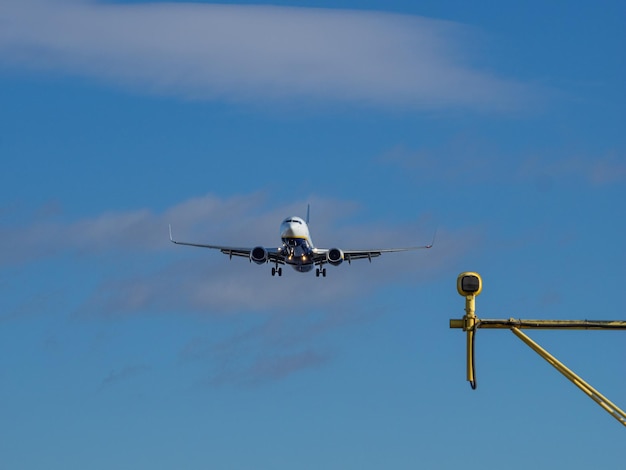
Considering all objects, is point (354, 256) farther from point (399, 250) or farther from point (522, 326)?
point (522, 326)

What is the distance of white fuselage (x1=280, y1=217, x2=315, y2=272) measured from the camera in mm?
137500

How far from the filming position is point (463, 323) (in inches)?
1039

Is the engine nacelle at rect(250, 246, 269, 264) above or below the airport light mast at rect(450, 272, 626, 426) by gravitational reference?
above

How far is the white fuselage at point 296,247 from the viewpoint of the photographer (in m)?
138

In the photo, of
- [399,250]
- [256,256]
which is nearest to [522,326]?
[256,256]

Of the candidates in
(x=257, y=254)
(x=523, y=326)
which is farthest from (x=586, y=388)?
(x=257, y=254)

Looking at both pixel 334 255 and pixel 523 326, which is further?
pixel 334 255

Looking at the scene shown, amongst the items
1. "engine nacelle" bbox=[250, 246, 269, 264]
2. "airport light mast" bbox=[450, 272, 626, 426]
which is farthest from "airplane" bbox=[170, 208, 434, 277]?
"airport light mast" bbox=[450, 272, 626, 426]

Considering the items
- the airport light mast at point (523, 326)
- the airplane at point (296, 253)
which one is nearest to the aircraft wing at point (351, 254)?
the airplane at point (296, 253)

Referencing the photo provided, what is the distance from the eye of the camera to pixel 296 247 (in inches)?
5423

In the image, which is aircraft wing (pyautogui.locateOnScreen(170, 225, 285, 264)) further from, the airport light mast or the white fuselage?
the airport light mast

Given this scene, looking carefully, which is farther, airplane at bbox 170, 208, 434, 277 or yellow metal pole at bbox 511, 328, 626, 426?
airplane at bbox 170, 208, 434, 277

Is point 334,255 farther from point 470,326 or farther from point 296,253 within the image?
point 470,326

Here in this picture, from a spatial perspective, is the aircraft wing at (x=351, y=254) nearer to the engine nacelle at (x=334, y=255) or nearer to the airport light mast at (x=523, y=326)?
the engine nacelle at (x=334, y=255)
